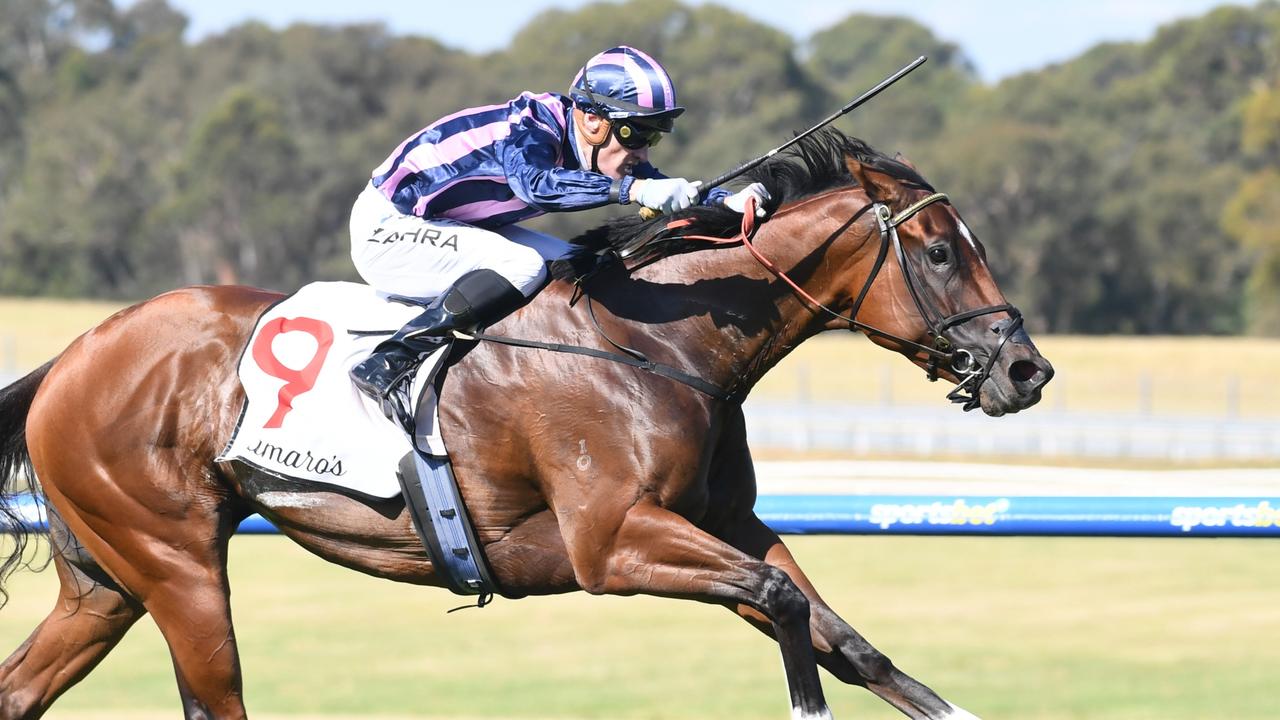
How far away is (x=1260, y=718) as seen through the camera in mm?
6816

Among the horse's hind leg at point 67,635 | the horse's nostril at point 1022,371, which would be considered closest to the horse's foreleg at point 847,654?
the horse's nostril at point 1022,371

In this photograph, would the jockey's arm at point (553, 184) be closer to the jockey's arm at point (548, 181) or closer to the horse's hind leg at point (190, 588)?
the jockey's arm at point (548, 181)

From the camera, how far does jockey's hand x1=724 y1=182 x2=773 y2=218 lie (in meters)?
4.47

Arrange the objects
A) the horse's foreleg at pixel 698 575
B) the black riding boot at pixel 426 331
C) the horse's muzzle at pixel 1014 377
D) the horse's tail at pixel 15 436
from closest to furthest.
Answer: the horse's foreleg at pixel 698 575 → the horse's muzzle at pixel 1014 377 → the black riding boot at pixel 426 331 → the horse's tail at pixel 15 436

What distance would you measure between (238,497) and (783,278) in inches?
66.4

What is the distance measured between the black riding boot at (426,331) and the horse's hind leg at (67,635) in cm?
113

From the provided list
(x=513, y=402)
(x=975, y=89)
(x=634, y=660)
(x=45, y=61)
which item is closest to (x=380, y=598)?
(x=634, y=660)

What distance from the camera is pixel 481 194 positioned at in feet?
15.1

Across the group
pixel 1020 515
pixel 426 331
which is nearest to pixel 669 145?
pixel 1020 515

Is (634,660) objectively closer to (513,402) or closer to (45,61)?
(513,402)

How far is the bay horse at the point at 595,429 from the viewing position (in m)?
4.27

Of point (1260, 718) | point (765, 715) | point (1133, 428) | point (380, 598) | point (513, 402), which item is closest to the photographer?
point (513, 402)

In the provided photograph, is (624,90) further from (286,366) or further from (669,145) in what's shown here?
(669,145)

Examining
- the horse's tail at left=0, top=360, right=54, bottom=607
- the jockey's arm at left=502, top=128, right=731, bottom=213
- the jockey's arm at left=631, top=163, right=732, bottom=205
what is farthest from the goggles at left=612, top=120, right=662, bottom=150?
the horse's tail at left=0, top=360, right=54, bottom=607
